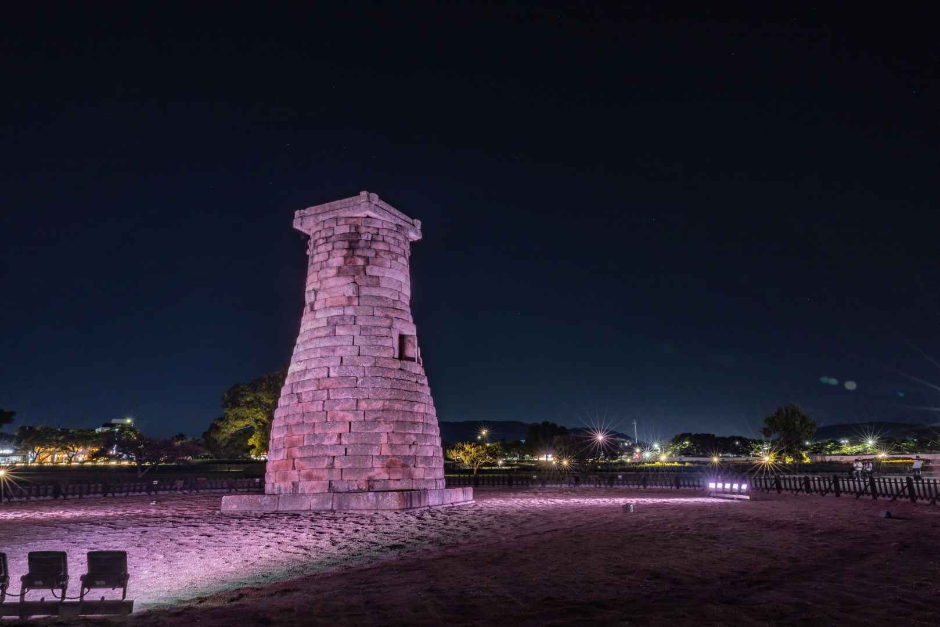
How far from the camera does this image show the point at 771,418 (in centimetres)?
6406

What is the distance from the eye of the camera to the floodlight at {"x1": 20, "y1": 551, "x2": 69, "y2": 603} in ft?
18.7

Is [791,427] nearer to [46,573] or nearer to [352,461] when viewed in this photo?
[352,461]

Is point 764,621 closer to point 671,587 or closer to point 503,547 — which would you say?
point 671,587

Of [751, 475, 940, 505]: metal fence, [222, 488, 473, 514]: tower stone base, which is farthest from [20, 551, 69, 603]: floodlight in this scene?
[751, 475, 940, 505]: metal fence

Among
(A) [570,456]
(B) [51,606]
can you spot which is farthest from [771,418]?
(B) [51,606]

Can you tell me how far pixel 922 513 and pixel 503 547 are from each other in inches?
465

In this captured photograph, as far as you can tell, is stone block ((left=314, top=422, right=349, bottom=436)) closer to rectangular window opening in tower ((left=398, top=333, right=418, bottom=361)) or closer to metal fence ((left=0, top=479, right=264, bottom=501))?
rectangular window opening in tower ((left=398, top=333, right=418, bottom=361))

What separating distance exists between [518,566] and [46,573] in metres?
5.36

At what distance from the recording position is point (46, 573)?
571 centimetres

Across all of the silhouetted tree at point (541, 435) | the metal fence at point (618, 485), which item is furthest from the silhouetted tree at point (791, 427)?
the metal fence at point (618, 485)

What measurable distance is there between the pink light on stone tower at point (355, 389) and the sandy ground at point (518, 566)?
6.02 feet

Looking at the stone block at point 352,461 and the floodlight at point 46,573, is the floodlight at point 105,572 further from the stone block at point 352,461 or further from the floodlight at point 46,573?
the stone block at point 352,461

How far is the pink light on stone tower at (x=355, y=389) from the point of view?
16.2 meters

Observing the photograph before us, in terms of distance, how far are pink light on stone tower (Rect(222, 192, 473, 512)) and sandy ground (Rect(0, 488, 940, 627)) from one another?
6.02 ft
